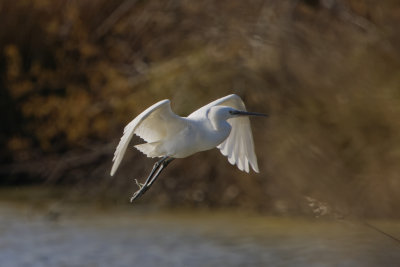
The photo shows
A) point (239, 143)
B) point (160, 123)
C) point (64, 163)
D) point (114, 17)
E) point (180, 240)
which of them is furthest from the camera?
point (114, 17)

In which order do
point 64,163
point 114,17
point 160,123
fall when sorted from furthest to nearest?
point 114,17
point 64,163
point 160,123

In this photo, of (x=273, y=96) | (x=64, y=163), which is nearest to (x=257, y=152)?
(x=273, y=96)

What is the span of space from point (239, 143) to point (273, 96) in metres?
2.59

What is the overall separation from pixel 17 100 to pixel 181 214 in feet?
8.62

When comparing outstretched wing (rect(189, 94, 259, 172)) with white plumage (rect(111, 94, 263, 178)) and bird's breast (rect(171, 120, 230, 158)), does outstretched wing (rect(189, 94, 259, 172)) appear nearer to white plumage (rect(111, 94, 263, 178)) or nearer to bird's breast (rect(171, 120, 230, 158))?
white plumage (rect(111, 94, 263, 178))

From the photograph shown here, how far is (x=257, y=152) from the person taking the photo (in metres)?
7.06

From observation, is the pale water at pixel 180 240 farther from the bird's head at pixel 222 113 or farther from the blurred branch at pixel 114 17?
the bird's head at pixel 222 113

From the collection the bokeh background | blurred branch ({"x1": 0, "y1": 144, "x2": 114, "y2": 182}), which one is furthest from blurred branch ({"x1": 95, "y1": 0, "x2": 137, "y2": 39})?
blurred branch ({"x1": 0, "y1": 144, "x2": 114, "y2": 182})

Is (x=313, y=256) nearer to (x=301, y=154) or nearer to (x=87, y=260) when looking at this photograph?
(x=301, y=154)

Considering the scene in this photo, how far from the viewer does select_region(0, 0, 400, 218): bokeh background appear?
6.95m

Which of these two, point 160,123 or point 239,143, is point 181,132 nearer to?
point 160,123

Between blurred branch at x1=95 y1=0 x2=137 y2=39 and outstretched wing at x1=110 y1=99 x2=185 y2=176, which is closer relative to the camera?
outstretched wing at x1=110 y1=99 x2=185 y2=176

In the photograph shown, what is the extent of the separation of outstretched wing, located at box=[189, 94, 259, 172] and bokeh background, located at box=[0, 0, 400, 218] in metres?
2.38

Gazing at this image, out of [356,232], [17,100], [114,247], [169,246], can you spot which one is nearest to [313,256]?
[356,232]
